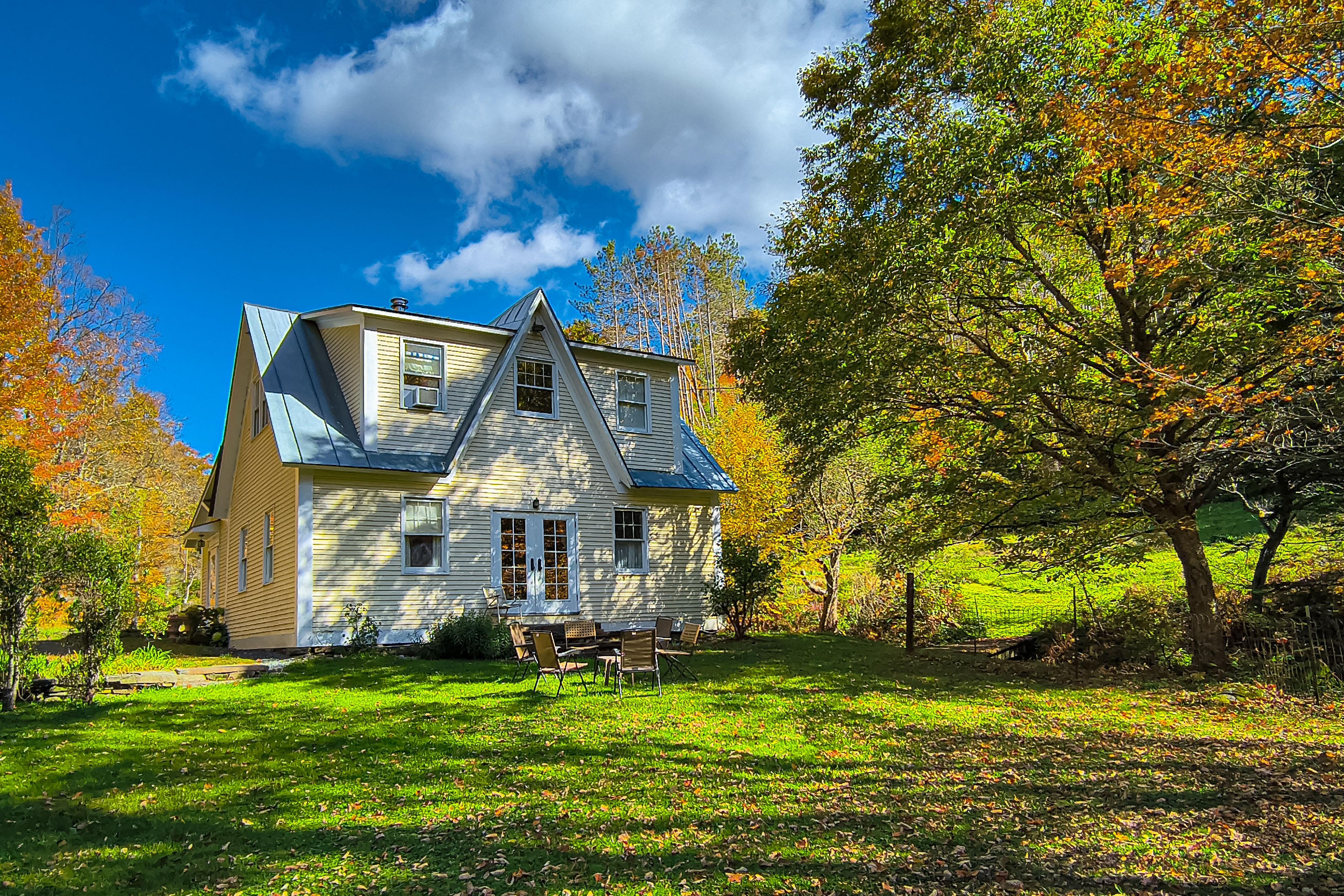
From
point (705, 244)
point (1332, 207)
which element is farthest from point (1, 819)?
point (705, 244)

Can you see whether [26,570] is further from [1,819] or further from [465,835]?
[465,835]

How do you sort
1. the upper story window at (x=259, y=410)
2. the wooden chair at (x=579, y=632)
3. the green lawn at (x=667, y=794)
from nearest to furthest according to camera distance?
1. the green lawn at (x=667, y=794)
2. the wooden chair at (x=579, y=632)
3. the upper story window at (x=259, y=410)

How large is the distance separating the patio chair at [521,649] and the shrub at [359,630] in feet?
11.4

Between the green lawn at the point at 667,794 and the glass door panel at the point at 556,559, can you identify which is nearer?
the green lawn at the point at 667,794

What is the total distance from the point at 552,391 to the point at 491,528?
3.52 m

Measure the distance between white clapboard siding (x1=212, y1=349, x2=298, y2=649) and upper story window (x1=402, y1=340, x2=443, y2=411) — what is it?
2787 mm

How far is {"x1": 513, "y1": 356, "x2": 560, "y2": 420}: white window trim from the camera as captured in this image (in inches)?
701

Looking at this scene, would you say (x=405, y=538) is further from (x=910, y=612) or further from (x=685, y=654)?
(x=910, y=612)

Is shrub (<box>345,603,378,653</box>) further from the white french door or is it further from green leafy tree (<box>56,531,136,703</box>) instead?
green leafy tree (<box>56,531,136,703</box>)

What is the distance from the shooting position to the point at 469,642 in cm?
1502

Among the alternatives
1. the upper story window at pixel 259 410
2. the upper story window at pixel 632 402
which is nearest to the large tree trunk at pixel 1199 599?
the upper story window at pixel 632 402

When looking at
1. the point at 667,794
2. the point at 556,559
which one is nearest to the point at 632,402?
the point at 556,559

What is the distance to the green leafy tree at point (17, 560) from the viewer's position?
30.7ft

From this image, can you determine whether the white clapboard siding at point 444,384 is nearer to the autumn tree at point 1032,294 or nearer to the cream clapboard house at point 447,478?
the cream clapboard house at point 447,478
